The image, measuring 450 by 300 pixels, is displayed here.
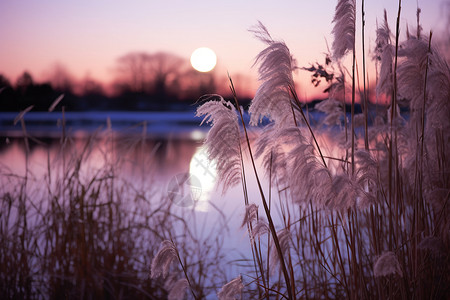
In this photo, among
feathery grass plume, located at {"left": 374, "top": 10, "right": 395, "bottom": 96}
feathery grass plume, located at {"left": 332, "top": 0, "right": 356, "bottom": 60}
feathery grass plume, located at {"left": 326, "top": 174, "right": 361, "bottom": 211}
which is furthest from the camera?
feathery grass plume, located at {"left": 374, "top": 10, "right": 395, "bottom": 96}

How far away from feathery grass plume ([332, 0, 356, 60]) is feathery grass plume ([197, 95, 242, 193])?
1.37ft

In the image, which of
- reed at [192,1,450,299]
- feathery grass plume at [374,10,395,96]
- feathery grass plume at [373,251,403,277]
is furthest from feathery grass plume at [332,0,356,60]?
feathery grass plume at [373,251,403,277]

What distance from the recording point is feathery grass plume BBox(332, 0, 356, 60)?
152 centimetres

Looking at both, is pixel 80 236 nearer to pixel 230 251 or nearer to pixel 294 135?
pixel 230 251

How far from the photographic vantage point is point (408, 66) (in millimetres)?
1725

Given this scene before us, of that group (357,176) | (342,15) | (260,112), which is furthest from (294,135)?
(342,15)

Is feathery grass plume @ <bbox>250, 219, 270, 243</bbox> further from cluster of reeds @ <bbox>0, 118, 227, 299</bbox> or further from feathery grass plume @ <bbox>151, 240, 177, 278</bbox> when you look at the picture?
cluster of reeds @ <bbox>0, 118, 227, 299</bbox>

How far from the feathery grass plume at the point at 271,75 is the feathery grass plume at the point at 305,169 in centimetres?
15

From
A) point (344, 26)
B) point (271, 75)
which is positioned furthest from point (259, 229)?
point (344, 26)

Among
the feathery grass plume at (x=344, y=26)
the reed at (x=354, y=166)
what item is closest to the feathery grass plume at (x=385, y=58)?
the reed at (x=354, y=166)

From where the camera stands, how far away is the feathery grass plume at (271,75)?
142cm

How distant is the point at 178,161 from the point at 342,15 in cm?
902

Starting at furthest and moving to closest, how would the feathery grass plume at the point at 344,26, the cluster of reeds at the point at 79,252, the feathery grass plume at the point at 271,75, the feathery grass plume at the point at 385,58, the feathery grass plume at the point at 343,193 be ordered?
the cluster of reeds at the point at 79,252 → the feathery grass plume at the point at 385,58 → the feathery grass plume at the point at 344,26 → the feathery grass plume at the point at 271,75 → the feathery grass plume at the point at 343,193

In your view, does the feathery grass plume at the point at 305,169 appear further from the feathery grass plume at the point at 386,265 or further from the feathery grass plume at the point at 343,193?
the feathery grass plume at the point at 386,265
